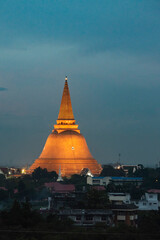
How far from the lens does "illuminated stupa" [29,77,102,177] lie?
10962cm

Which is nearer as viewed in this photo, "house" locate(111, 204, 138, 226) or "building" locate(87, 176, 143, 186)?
"house" locate(111, 204, 138, 226)

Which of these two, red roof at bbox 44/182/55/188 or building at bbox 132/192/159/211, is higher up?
red roof at bbox 44/182/55/188

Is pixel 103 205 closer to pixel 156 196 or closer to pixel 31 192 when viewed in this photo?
pixel 156 196

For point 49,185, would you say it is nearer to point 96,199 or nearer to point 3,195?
point 3,195

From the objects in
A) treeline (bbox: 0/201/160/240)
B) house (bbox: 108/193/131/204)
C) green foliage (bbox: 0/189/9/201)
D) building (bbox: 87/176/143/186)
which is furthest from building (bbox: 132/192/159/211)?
treeline (bbox: 0/201/160/240)

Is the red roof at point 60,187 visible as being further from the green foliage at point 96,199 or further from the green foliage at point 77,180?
the green foliage at point 96,199

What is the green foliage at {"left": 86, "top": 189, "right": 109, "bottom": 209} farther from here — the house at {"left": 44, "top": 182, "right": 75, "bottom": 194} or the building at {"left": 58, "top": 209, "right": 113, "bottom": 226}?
the house at {"left": 44, "top": 182, "right": 75, "bottom": 194}

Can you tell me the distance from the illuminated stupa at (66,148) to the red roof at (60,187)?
13403 millimetres

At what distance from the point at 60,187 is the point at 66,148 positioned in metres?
21.1

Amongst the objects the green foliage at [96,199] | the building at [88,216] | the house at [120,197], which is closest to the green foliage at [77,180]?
the house at [120,197]

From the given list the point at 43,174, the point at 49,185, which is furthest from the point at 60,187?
the point at 43,174

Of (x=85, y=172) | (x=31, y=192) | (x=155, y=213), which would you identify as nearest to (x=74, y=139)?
(x=85, y=172)

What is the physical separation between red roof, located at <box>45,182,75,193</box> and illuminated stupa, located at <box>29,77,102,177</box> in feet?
44.0

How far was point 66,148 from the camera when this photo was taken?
112 m
